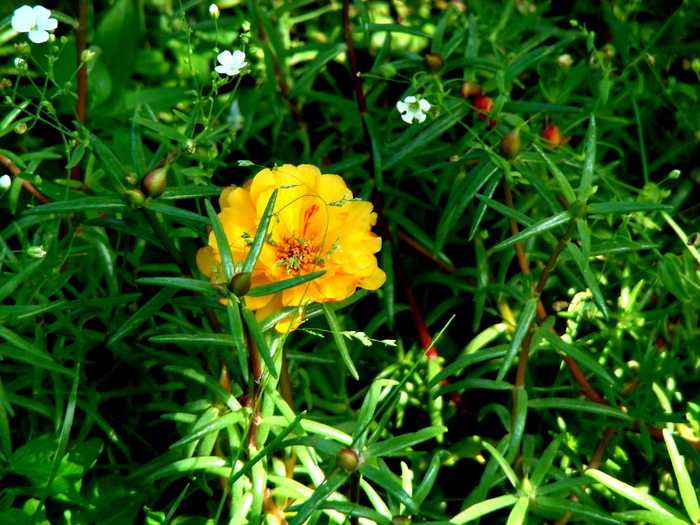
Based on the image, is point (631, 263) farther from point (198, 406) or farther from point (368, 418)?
point (198, 406)

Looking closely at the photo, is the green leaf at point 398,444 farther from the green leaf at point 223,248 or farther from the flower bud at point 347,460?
the green leaf at point 223,248

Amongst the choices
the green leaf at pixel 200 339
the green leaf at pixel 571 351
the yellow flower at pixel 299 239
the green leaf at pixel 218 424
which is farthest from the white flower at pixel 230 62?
the green leaf at pixel 571 351

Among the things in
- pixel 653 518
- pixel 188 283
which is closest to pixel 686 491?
pixel 653 518

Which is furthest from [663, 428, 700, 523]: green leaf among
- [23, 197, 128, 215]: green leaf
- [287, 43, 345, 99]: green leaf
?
[287, 43, 345, 99]: green leaf

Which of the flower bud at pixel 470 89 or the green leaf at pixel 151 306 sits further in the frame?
the flower bud at pixel 470 89

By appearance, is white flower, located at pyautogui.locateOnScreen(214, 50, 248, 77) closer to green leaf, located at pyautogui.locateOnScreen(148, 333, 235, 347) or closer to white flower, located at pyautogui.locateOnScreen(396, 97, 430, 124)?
white flower, located at pyautogui.locateOnScreen(396, 97, 430, 124)

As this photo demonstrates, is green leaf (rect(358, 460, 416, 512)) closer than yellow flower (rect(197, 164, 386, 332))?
Yes

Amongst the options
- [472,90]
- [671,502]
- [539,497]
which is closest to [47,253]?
Answer: [472,90]
